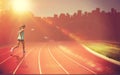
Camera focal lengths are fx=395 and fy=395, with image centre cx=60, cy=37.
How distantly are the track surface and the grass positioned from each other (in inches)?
16.7

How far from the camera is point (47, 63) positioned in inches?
412

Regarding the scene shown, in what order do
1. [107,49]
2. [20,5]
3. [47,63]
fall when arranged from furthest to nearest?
1. [107,49]
2. [20,5]
3. [47,63]

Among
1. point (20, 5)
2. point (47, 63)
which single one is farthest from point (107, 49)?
point (20, 5)

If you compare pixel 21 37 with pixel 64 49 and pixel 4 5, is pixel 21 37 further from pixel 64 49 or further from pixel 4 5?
pixel 64 49

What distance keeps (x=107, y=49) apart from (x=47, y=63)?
299 cm

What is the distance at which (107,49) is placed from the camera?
1279 centimetres

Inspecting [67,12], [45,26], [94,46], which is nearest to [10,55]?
[45,26]

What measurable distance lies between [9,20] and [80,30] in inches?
85.0

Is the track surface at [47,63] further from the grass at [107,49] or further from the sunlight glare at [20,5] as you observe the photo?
the sunlight glare at [20,5]

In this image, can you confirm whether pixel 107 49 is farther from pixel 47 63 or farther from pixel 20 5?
pixel 20 5

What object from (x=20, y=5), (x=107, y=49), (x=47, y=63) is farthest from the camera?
(x=107, y=49)

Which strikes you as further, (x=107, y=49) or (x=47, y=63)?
(x=107, y=49)

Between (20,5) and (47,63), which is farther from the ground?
(20,5)

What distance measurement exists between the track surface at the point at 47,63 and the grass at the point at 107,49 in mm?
424
